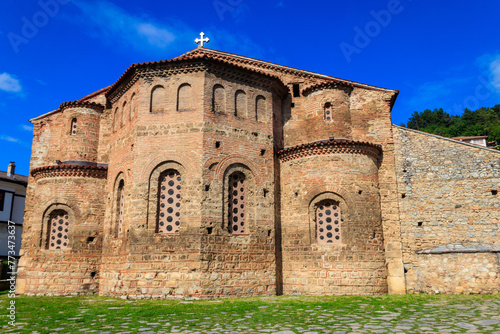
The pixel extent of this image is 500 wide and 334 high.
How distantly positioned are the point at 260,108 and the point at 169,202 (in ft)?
17.2

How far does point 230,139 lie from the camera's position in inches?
553

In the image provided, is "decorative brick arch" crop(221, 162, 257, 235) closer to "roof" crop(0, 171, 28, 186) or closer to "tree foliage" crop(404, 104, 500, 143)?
"roof" crop(0, 171, 28, 186)

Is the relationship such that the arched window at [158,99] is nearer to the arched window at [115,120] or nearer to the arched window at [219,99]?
the arched window at [219,99]

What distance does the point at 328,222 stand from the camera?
14008mm

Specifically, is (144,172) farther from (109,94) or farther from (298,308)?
(298,308)

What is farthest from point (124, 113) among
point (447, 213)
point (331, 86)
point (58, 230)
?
point (447, 213)

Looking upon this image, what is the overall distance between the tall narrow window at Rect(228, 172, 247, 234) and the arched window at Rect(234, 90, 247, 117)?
7.84ft

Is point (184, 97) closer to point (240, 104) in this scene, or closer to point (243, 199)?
point (240, 104)

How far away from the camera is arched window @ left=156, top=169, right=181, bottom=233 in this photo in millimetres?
13039

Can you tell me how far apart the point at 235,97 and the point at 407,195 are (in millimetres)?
7650

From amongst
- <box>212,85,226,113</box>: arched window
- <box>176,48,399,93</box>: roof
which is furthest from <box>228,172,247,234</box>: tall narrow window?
<box>176,48,399,93</box>: roof

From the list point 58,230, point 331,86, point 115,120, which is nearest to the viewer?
point 58,230

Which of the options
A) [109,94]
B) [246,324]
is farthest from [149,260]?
[109,94]

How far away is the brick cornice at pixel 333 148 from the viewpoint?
1427cm
